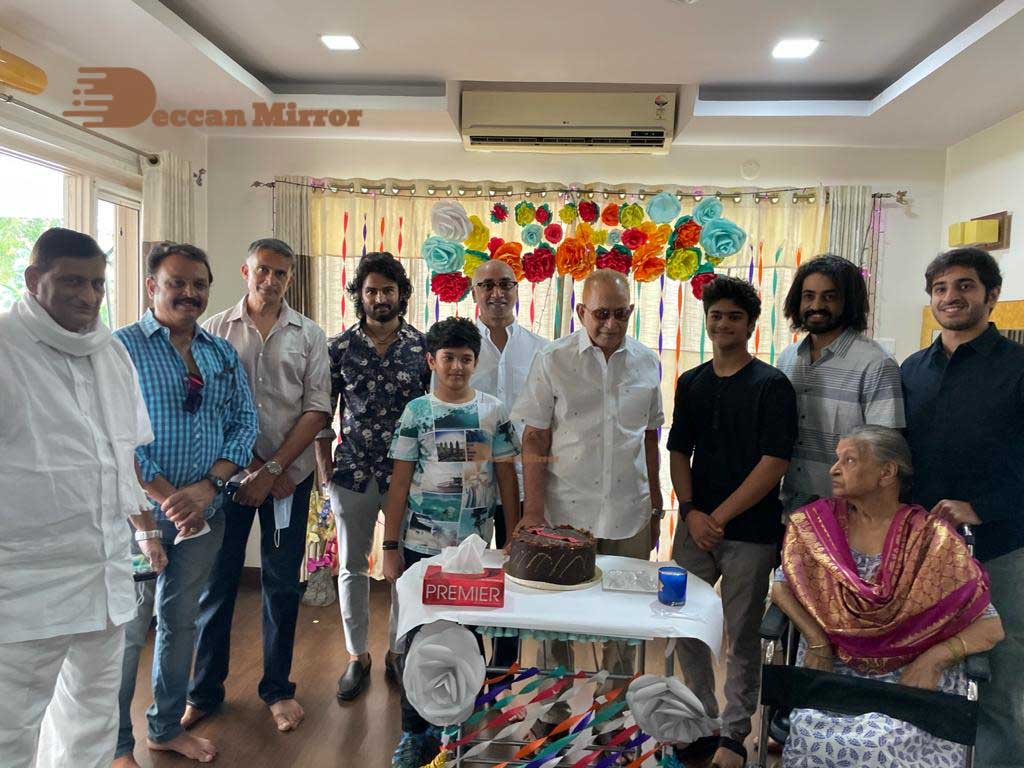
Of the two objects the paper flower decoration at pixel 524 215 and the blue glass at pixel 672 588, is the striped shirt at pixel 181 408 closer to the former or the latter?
the blue glass at pixel 672 588

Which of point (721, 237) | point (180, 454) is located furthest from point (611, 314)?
point (180, 454)

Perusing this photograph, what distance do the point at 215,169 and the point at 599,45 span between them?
2.30 m

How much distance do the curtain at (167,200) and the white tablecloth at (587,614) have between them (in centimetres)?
237

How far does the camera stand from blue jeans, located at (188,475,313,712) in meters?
2.59

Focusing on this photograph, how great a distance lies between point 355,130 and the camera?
3.84 metres

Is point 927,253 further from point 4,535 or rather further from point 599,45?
point 4,535

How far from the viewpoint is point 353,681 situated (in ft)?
9.23

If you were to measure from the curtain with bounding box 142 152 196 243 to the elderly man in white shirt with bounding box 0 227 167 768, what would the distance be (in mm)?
1743

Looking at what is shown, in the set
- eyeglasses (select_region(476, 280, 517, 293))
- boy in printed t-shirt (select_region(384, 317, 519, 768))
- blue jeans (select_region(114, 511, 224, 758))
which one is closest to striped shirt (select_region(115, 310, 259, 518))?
blue jeans (select_region(114, 511, 224, 758))

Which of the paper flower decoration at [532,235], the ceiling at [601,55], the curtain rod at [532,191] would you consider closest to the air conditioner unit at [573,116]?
the ceiling at [601,55]

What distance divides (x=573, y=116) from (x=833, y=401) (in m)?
1.98

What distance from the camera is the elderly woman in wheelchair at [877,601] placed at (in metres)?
1.74

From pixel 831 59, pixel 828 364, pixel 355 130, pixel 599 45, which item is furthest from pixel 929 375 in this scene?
pixel 355 130

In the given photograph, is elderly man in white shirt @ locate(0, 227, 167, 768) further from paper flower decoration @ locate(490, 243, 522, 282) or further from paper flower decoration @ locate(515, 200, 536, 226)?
paper flower decoration @ locate(515, 200, 536, 226)
